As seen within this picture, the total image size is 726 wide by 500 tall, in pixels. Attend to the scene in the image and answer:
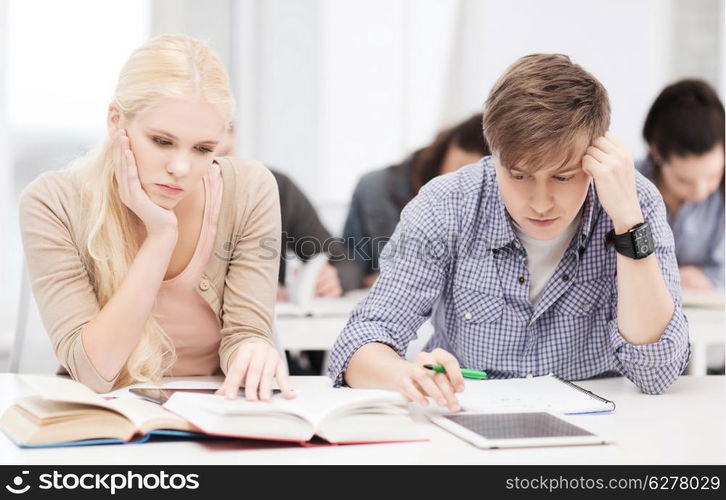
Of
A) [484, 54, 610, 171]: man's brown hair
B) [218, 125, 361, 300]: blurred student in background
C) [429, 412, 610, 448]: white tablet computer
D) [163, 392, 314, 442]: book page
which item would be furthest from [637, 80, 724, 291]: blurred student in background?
[163, 392, 314, 442]: book page

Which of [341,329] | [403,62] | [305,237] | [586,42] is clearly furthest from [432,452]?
[586,42]

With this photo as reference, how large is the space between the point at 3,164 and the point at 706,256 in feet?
9.69

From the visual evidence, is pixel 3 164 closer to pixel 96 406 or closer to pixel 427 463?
pixel 96 406

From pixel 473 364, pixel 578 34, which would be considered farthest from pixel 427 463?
pixel 578 34

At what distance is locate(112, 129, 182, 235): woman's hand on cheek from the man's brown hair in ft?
1.85

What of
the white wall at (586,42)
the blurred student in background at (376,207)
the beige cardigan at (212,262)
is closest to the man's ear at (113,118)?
the beige cardigan at (212,262)

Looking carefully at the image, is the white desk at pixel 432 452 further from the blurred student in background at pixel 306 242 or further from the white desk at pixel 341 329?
the blurred student in background at pixel 306 242

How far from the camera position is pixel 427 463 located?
3.31ft

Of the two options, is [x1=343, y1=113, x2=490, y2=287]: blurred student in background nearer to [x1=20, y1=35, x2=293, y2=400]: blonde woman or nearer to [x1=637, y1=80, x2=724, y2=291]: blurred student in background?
[x1=637, y1=80, x2=724, y2=291]: blurred student in background

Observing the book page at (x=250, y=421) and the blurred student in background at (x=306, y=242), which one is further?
the blurred student in background at (x=306, y=242)

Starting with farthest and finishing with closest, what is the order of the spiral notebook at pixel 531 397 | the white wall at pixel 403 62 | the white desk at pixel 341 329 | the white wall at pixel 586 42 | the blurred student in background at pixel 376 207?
the white wall at pixel 586 42, the white wall at pixel 403 62, the blurred student in background at pixel 376 207, the white desk at pixel 341 329, the spiral notebook at pixel 531 397

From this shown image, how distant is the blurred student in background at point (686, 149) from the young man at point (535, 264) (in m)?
1.59

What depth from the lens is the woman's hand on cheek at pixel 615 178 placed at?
139 centimetres

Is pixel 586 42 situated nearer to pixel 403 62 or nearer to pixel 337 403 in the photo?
pixel 403 62
